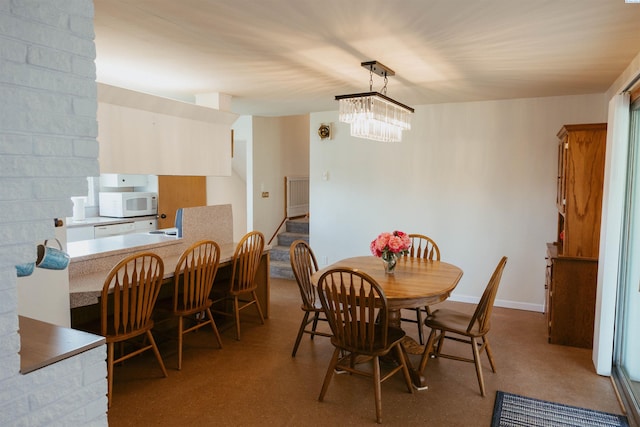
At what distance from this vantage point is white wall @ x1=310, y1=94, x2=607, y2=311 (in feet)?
15.3

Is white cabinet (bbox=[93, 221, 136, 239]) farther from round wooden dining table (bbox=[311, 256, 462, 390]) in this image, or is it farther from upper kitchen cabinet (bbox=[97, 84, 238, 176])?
round wooden dining table (bbox=[311, 256, 462, 390])

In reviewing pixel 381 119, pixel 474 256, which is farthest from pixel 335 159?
pixel 381 119

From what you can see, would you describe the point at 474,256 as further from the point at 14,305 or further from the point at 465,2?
the point at 14,305

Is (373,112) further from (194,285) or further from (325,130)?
(325,130)

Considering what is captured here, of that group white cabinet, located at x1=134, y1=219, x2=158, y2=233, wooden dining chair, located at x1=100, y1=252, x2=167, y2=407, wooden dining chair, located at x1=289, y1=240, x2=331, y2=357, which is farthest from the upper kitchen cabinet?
white cabinet, located at x1=134, y1=219, x2=158, y2=233

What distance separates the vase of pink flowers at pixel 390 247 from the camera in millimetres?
3232

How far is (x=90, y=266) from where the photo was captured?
3193 millimetres

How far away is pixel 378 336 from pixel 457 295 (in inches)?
106

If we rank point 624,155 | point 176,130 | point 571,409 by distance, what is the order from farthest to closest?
point 176,130
point 624,155
point 571,409

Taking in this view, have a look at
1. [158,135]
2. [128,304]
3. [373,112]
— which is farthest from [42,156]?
[158,135]

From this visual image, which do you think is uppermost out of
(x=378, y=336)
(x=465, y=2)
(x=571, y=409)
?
(x=465, y=2)

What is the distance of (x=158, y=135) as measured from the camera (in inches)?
150

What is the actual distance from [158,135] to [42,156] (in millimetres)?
2574

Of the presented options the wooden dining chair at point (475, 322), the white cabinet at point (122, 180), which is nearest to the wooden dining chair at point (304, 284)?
the wooden dining chair at point (475, 322)
